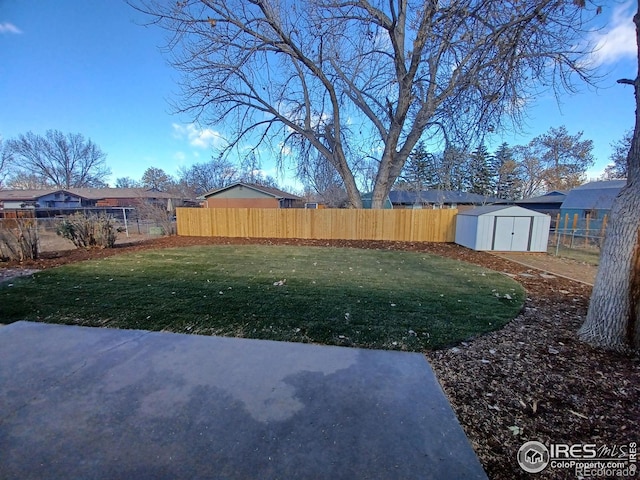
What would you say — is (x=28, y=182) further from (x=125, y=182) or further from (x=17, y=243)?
(x=17, y=243)

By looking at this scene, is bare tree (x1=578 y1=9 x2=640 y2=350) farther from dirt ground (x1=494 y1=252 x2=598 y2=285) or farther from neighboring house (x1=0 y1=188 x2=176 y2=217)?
neighboring house (x1=0 y1=188 x2=176 y2=217)

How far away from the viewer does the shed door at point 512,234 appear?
33.2 feet

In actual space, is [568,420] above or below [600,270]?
below

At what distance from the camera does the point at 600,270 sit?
300cm

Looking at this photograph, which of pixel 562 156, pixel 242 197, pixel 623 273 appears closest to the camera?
pixel 623 273

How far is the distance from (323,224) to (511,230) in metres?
7.37

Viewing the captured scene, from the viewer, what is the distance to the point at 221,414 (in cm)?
196

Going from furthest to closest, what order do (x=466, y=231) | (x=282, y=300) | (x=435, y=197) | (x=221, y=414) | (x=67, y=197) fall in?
(x=67, y=197) → (x=435, y=197) → (x=466, y=231) → (x=282, y=300) → (x=221, y=414)

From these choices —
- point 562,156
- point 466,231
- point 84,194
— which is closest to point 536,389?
point 466,231

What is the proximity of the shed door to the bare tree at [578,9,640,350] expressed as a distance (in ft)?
26.1

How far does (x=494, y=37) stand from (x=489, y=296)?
4044 mm

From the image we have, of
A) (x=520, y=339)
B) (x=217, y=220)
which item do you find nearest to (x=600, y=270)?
(x=520, y=339)

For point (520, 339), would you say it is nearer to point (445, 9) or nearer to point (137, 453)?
point (137, 453)

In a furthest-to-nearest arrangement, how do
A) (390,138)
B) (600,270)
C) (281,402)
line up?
(390,138) < (600,270) < (281,402)
